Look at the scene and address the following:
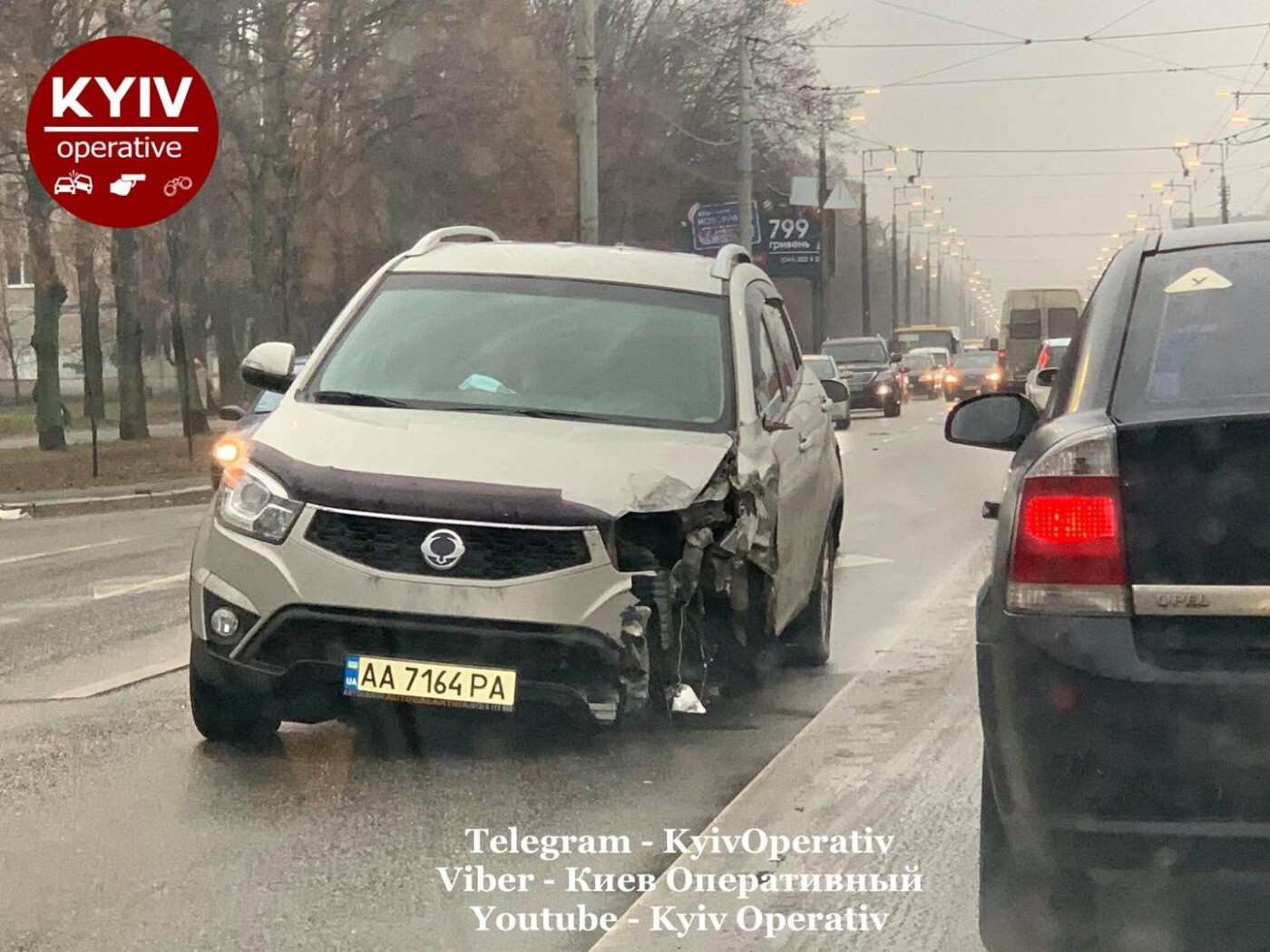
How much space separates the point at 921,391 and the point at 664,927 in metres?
66.0

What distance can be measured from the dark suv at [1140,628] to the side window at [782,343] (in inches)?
180

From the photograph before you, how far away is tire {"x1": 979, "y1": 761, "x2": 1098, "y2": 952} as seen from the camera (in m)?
4.16

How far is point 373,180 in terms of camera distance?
42438 millimetres

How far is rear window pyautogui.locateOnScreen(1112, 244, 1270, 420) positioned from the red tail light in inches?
5.4

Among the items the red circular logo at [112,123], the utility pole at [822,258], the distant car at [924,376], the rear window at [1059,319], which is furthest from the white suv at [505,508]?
the distant car at [924,376]

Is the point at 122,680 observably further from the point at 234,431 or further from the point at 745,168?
the point at 745,168

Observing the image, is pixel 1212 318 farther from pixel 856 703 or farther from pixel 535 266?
pixel 535 266

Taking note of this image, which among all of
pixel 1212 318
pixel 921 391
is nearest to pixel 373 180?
pixel 921 391

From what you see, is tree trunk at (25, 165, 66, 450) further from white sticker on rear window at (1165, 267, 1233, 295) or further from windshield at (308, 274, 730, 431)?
white sticker on rear window at (1165, 267, 1233, 295)

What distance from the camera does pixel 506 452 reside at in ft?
21.3

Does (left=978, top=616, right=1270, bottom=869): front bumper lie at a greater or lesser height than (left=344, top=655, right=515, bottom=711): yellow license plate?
greater

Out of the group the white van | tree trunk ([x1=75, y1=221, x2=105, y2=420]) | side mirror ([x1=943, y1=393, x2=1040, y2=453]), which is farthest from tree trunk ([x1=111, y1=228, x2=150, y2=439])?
side mirror ([x1=943, y1=393, x2=1040, y2=453])

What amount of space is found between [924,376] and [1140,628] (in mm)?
65818

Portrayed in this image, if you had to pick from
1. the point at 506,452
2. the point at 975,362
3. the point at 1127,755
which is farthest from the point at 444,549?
the point at 975,362
